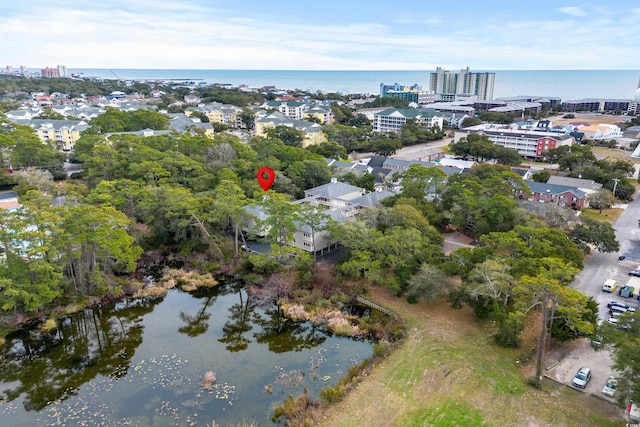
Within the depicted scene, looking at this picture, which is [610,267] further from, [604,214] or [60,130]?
[60,130]

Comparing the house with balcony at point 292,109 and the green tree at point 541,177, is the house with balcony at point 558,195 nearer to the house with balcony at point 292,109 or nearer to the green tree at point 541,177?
the green tree at point 541,177

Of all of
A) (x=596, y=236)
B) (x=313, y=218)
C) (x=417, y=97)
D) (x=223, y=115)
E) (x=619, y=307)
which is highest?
(x=417, y=97)

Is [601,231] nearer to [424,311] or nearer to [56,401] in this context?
[424,311]

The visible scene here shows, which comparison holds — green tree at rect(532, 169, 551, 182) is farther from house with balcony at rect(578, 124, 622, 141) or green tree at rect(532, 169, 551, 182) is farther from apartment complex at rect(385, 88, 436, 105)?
apartment complex at rect(385, 88, 436, 105)

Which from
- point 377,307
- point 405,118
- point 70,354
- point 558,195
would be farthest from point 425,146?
point 70,354

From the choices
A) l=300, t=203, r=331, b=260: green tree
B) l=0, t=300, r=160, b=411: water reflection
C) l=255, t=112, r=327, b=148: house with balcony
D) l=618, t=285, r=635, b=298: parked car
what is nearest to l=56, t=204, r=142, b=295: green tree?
l=0, t=300, r=160, b=411: water reflection

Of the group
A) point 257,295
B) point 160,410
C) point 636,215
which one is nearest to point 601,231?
point 636,215
